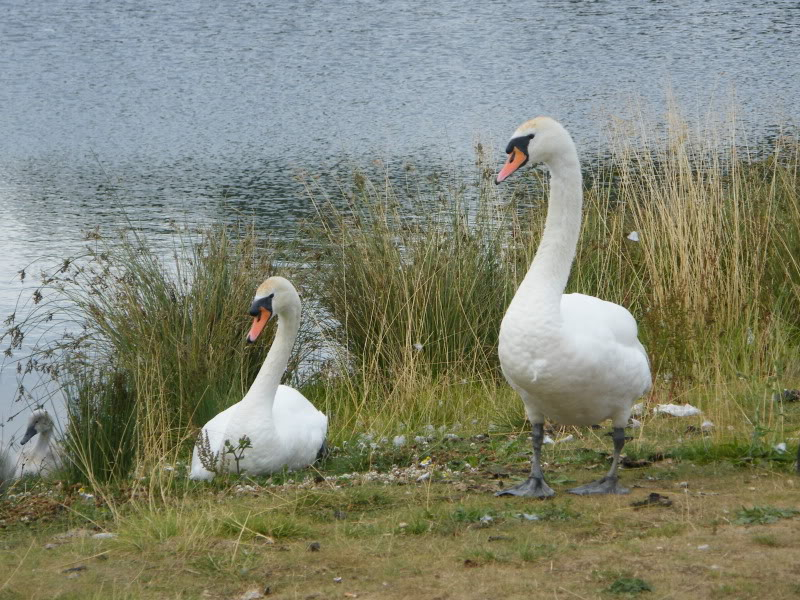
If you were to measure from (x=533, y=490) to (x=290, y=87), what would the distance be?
19.0m

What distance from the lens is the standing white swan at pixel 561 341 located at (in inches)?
176

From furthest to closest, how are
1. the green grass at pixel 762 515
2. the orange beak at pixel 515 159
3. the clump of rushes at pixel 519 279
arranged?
the clump of rushes at pixel 519 279 < the orange beak at pixel 515 159 < the green grass at pixel 762 515

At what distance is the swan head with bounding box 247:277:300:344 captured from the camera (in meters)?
6.21

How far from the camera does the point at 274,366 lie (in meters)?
6.14

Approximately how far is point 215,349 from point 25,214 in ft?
26.4

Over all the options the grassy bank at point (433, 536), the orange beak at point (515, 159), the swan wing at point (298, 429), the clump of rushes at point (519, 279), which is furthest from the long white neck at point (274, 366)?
the orange beak at point (515, 159)

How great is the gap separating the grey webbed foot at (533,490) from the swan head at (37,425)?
13.1ft

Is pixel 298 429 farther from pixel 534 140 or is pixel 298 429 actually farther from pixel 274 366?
pixel 534 140

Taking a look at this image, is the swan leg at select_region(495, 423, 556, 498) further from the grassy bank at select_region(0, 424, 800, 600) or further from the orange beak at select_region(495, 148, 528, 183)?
the orange beak at select_region(495, 148, 528, 183)

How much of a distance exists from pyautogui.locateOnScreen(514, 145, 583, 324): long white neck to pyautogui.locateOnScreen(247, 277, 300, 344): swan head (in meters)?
1.87

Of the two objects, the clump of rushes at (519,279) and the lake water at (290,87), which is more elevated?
the lake water at (290,87)

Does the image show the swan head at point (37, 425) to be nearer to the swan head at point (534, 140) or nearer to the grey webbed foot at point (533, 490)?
the grey webbed foot at point (533, 490)

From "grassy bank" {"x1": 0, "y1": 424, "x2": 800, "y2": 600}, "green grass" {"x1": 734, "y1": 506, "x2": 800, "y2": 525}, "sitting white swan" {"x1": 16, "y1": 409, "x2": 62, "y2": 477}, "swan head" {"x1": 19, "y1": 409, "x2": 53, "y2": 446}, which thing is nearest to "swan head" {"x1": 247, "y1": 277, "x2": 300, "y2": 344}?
"grassy bank" {"x1": 0, "y1": 424, "x2": 800, "y2": 600}

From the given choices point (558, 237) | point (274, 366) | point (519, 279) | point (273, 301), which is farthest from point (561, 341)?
point (519, 279)
